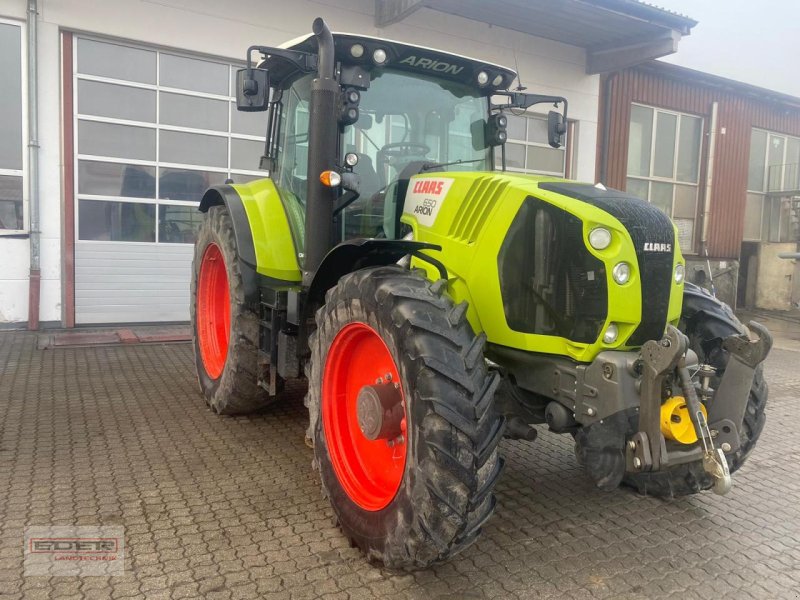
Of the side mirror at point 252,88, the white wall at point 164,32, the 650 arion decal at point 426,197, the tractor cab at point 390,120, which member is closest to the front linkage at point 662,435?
the 650 arion decal at point 426,197

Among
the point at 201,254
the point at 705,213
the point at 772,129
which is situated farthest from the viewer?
the point at 772,129

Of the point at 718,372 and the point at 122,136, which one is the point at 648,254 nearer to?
the point at 718,372

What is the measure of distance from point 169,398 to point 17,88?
5.00m

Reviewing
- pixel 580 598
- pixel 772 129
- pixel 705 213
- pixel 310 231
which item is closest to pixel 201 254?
pixel 310 231

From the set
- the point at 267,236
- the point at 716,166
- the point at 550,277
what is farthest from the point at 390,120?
the point at 716,166

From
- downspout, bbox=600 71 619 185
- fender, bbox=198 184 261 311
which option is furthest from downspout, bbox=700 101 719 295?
fender, bbox=198 184 261 311

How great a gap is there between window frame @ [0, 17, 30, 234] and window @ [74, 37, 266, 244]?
0.73ft

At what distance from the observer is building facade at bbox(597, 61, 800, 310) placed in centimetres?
1289

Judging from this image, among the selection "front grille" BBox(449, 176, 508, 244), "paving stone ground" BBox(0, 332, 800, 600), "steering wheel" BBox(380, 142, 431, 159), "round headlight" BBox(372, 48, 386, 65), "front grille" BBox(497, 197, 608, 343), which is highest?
"round headlight" BBox(372, 48, 386, 65)

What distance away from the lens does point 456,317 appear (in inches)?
98.3

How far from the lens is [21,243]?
7.74 meters

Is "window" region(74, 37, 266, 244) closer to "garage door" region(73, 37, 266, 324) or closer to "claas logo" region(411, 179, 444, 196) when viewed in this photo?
"garage door" region(73, 37, 266, 324)

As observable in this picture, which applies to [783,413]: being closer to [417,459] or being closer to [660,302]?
[660,302]

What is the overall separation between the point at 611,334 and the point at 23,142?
25.1ft
